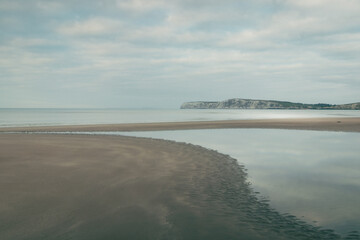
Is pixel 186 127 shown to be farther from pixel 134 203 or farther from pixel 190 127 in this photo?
pixel 134 203

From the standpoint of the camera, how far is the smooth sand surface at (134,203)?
20.6 ft

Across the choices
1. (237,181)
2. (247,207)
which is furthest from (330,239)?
(237,181)

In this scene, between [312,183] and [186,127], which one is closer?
[312,183]

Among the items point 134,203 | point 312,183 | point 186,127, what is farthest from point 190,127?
point 134,203

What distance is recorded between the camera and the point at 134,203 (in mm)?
8320

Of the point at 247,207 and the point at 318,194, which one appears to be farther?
the point at 318,194

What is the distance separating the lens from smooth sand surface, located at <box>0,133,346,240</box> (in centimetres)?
627

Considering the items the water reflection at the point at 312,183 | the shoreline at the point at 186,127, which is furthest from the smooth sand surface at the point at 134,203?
the shoreline at the point at 186,127

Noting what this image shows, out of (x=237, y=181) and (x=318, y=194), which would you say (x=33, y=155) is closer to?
(x=237, y=181)

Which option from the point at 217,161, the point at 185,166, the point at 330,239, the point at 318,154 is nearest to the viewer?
the point at 330,239

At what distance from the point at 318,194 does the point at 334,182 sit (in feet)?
7.32

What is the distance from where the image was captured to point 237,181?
A: 11.0m

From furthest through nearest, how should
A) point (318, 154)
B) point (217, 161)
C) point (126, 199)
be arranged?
point (318, 154) → point (217, 161) → point (126, 199)

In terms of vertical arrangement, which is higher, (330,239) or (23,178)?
(23,178)
